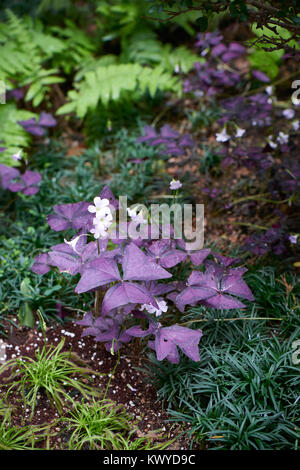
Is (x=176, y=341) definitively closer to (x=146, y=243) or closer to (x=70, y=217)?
(x=146, y=243)

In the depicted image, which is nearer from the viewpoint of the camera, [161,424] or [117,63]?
[161,424]

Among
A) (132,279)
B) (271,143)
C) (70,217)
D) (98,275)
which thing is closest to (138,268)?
(132,279)

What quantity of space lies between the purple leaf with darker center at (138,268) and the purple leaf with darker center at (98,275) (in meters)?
0.05

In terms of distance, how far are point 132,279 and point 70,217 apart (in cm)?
60

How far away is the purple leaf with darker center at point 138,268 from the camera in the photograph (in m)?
1.67

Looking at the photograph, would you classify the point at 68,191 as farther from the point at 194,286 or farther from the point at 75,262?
the point at 194,286

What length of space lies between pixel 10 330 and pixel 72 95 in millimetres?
1987

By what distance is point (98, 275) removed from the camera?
1695 millimetres

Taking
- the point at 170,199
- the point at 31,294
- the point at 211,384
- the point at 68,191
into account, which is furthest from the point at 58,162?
the point at 211,384

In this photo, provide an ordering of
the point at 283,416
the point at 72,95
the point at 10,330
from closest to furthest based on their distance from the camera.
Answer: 1. the point at 283,416
2. the point at 10,330
3. the point at 72,95

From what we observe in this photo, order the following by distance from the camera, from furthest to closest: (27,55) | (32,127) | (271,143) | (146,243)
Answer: (27,55) < (32,127) < (271,143) < (146,243)

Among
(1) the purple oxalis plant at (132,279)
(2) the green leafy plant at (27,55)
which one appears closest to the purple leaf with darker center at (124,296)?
(1) the purple oxalis plant at (132,279)

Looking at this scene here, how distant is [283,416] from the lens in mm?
1735

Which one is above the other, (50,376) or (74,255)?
(74,255)
